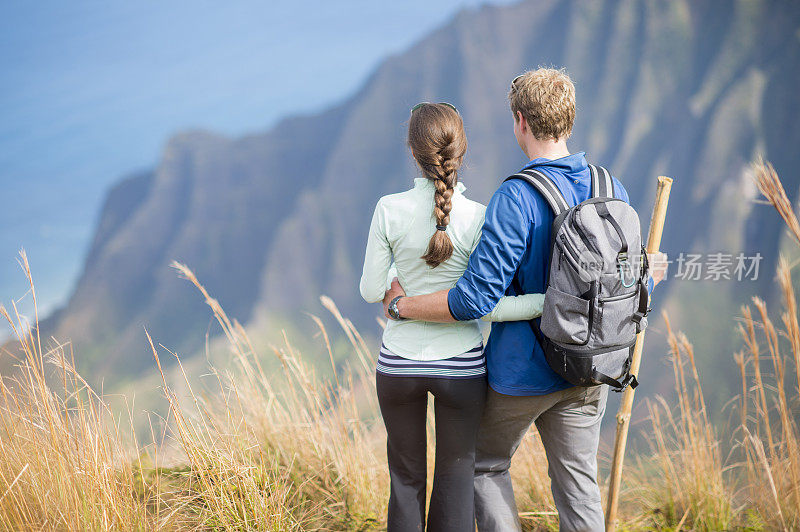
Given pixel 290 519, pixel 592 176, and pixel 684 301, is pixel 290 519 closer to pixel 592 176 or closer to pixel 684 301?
pixel 592 176

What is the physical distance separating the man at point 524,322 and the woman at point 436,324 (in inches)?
2.0

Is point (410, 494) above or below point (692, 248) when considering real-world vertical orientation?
above

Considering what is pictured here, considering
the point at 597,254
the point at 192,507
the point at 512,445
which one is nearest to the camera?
the point at 597,254

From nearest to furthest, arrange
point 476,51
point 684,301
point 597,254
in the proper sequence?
point 597,254
point 684,301
point 476,51

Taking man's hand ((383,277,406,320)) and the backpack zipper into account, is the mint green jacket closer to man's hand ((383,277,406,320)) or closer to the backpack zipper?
man's hand ((383,277,406,320))

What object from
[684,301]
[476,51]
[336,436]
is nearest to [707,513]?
[336,436]

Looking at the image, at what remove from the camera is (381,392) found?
1.30m

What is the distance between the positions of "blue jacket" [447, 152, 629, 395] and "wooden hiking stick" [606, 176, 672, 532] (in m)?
0.20

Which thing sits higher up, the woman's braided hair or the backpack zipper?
the woman's braided hair

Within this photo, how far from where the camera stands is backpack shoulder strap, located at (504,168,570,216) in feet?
3.81

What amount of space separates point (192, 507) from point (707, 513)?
1.60 meters

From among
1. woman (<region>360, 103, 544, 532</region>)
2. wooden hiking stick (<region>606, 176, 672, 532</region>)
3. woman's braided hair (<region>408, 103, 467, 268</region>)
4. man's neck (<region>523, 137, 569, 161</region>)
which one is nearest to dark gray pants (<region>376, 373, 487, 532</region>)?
woman (<region>360, 103, 544, 532</region>)

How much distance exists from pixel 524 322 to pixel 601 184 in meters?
0.35

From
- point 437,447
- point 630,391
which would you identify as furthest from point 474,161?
point 437,447
